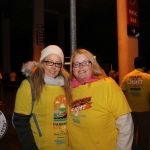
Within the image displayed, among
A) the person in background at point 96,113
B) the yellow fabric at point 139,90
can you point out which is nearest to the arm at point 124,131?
the person in background at point 96,113

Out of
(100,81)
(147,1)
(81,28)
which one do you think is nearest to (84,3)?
(147,1)

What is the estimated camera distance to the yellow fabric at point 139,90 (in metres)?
5.11

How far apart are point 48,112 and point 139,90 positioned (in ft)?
10.7

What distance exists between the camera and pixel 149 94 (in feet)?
16.9

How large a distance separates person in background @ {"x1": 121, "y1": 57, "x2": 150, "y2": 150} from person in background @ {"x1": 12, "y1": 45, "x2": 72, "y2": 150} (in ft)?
9.67

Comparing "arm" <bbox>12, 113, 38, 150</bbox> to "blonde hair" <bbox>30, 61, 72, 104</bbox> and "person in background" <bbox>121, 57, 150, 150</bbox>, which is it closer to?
"blonde hair" <bbox>30, 61, 72, 104</bbox>

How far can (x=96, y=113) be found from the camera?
233 centimetres

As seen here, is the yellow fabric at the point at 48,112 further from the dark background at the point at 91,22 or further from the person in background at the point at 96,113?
the dark background at the point at 91,22

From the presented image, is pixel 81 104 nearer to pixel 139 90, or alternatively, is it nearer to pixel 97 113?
pixel 97 113

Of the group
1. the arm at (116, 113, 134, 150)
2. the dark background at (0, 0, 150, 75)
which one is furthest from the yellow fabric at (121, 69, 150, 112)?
the dark background at (0, 0, 150, 75)

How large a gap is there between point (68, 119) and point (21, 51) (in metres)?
36.5

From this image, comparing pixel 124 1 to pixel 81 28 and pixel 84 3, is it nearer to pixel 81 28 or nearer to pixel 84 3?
pixel 84 3

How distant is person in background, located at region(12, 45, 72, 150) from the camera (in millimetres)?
2201

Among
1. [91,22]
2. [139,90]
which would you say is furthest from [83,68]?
[91,22]
